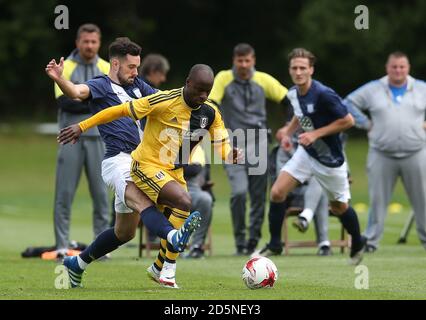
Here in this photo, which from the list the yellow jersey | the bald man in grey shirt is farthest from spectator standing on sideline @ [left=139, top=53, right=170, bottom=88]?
the yellow jersey

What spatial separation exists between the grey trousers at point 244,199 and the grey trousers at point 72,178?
2.00m

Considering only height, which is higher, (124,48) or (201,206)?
(124,48)

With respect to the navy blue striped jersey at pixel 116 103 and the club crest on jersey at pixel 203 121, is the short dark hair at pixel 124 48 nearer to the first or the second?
the navy blue striped jersey at pixel 116 103

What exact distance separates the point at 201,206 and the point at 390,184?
2.74 meters

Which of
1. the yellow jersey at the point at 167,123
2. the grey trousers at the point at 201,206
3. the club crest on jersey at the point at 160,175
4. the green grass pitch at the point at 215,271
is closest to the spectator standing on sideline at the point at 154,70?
the grey trousers at the point at 201,206

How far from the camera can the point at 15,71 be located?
44094mm

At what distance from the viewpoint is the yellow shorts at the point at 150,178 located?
10922mm

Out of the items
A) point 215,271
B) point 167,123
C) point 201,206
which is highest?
point 167,123

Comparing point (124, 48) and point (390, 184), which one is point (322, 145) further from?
point (124, 48)

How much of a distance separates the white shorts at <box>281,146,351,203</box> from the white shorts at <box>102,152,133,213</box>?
2.98 m

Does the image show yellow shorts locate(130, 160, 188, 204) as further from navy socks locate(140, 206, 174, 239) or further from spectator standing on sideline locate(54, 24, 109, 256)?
spectator standing on sideline locate(54, 24, 109, 256)

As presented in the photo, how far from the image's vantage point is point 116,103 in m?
11.9

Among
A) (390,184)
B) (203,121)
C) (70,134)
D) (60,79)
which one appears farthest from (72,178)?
(70,134)

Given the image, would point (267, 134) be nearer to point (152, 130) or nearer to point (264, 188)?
point (264, 188)
